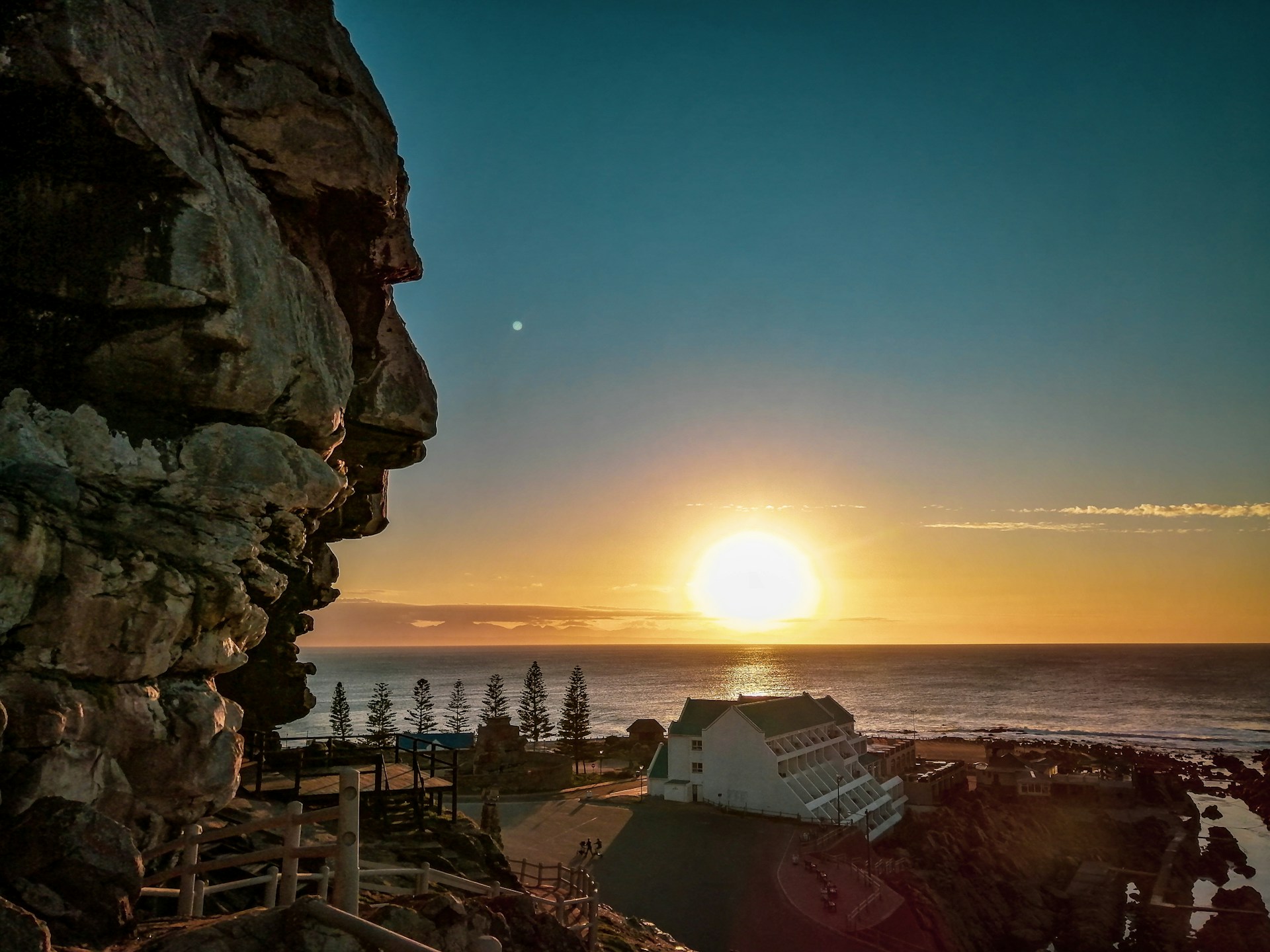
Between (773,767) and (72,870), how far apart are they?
4133 cm

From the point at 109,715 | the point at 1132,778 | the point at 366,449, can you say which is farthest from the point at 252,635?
the point at 1132,778

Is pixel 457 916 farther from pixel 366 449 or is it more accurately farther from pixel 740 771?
pixel 740 771

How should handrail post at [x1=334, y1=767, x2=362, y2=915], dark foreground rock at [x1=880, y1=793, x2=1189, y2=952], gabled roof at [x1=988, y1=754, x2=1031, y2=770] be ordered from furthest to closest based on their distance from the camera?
gabled roof at [x1=988, y1=754, x2=1031, y2=770]
dark foreground rock at [x1=880, y1=793, x2=1189, y2=952]
handrail post at [x1=334, y1=767, x2=362, y2=915]

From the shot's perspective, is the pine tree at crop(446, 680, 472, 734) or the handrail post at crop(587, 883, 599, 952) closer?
the handrail post at crop(587, 883, 599, 952)

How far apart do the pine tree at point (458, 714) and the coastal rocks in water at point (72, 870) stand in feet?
239

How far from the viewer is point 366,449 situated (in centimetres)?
2058

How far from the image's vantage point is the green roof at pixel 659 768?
50031 millimetres

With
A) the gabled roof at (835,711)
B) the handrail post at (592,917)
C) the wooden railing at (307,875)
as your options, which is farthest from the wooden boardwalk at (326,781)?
the gabled roof at (835,711)

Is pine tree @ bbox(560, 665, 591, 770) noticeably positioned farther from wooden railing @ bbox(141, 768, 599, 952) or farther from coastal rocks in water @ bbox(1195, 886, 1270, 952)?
wooden railing @ bbox(141, 768, 599, 952)

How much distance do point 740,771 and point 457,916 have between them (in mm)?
39820

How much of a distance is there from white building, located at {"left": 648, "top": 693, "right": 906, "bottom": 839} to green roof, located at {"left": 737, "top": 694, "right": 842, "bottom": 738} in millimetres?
70

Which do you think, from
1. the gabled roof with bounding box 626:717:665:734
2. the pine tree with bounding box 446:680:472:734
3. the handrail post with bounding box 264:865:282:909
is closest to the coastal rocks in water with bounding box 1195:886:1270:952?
the handrail post with bounding box 264:865:282:909

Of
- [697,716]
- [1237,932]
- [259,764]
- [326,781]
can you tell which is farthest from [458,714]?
[259,764]

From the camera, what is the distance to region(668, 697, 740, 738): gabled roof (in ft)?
164
